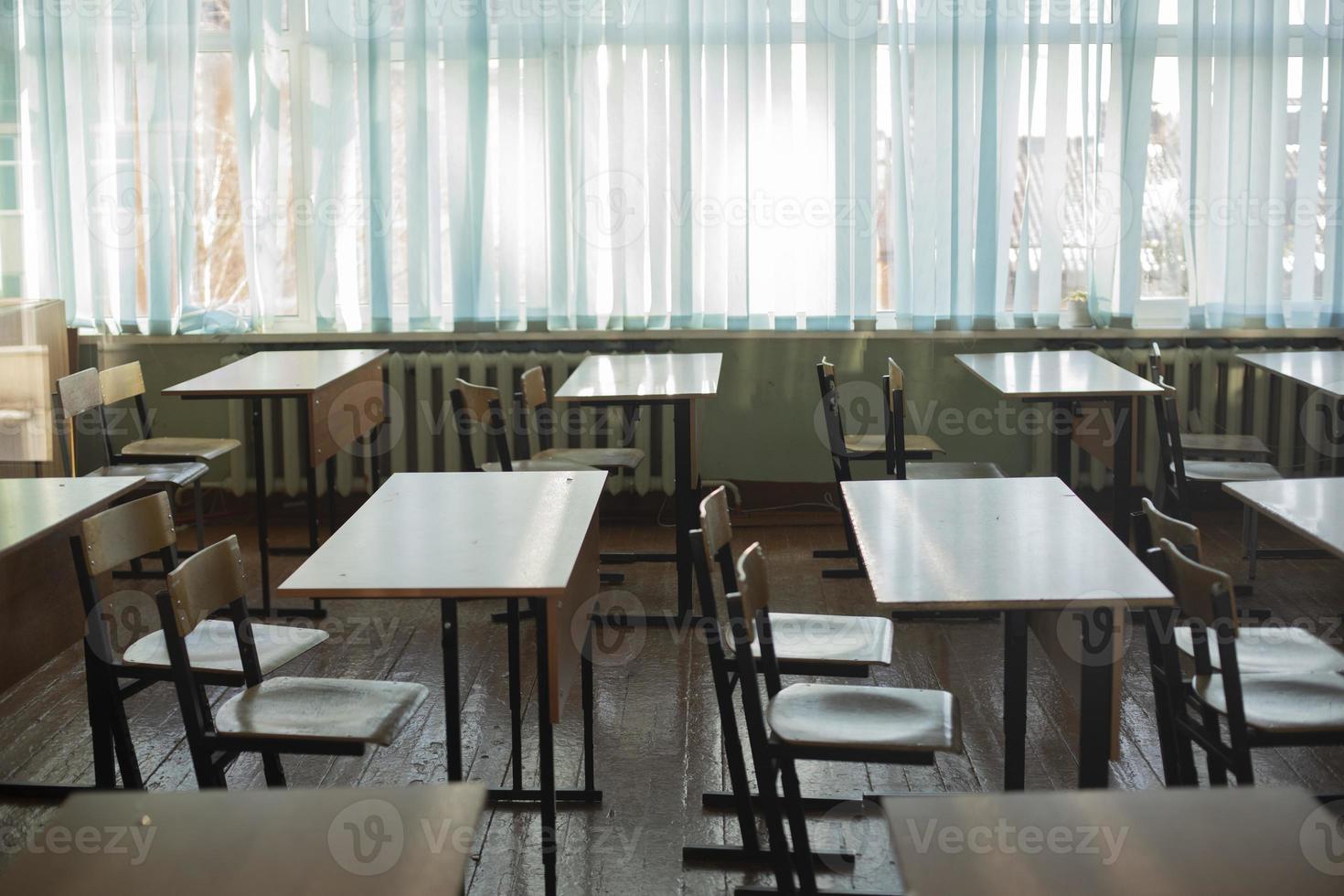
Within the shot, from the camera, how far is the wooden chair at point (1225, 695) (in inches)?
90.2

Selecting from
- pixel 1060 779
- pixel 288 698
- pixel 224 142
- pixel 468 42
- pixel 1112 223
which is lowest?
pixel 1060 779

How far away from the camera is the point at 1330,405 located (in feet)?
18.6

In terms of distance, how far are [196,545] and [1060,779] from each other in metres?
3.74

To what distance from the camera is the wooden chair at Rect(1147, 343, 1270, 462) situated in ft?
16.4

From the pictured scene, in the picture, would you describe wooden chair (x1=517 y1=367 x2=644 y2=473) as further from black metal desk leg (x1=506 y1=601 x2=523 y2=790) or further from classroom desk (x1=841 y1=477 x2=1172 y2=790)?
classroom desk (x1=841 y1=477 x2=1172 y2=790)

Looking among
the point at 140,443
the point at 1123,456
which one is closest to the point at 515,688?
the point at 1123,456

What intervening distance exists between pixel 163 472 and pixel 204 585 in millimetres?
2473

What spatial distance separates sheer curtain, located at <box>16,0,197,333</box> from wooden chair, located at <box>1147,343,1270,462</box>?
157 inches

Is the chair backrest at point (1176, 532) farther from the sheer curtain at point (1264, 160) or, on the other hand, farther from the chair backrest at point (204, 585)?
the sheer curtain at point (1264, 160)

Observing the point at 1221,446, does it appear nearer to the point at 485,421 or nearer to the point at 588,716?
the point at 485,421

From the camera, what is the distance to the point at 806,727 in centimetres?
248

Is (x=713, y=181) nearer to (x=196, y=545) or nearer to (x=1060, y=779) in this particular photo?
(x=196, y=545)

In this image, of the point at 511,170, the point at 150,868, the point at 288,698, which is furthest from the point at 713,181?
the point at 150,868

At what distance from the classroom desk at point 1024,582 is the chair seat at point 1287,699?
0.77ft
